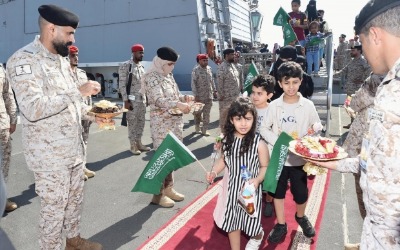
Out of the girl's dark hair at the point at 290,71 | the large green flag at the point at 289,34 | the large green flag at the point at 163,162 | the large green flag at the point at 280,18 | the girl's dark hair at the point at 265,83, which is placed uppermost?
the large green flag at the point at 280,18

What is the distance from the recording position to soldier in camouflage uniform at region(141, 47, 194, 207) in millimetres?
3926

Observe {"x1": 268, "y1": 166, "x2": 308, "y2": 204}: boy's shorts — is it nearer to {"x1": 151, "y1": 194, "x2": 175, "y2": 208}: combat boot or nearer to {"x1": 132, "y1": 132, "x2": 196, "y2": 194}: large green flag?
{"x1": 132, "y1": 132, "x2": 196, "y2": 194}: large green flag

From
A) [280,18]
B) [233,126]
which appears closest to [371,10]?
[233,126]

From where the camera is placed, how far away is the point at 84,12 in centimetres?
1822

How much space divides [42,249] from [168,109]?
214 cm

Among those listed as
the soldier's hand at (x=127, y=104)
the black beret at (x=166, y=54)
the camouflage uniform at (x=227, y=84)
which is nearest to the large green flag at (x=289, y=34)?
the camouflage uniform at (x=227, y=84)

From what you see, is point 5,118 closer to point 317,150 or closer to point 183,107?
point 183,107

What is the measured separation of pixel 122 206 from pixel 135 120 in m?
2.75

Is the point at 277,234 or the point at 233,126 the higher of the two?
the point at 233,126

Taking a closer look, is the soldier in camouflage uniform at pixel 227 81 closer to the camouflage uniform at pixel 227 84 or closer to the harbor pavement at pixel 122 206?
the camouflage uniform at pixel 227 84

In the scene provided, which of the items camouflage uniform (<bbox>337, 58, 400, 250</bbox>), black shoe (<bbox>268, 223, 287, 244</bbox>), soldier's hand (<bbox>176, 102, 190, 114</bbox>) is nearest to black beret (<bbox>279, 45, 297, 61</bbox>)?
soldier's hand (<bbox>176, 102, 190, 114</bbox>)

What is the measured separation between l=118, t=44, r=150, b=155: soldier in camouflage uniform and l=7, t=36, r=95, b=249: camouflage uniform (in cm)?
360

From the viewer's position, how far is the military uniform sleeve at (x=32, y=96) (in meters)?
2.36

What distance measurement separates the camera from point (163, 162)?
3672 mm
